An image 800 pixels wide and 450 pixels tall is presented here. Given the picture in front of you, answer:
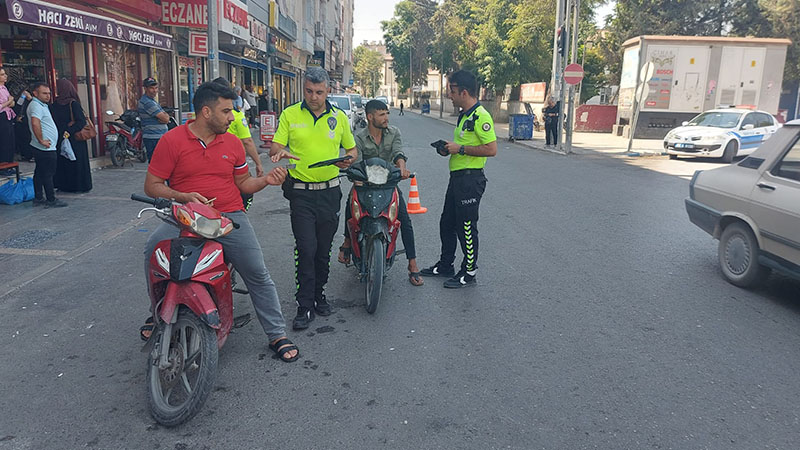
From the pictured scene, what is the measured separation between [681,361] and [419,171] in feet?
33.6

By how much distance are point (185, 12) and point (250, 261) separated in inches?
573

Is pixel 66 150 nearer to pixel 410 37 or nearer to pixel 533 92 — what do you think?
pixel 533 92

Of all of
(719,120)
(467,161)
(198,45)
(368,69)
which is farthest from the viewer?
(368,69)

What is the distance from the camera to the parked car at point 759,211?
5117mm

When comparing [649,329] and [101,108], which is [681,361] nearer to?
[649,329]

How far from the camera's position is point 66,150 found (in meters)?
9.32

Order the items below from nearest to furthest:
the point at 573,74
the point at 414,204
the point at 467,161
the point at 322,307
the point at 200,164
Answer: the point at 200,164
the point at 322,307
the point at 467,161
the point at 414,204
the point at 573,74

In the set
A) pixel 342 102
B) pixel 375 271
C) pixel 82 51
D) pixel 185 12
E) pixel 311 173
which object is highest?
pixel 185 12

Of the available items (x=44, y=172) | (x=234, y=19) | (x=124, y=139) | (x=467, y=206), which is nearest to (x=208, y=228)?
(x=467, y=206)

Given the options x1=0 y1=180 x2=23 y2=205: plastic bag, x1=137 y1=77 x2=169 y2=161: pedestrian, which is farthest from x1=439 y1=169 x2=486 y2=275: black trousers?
x1=0 y1=180 x2=23 y2=205: plastic bag

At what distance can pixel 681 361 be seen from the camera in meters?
4.06

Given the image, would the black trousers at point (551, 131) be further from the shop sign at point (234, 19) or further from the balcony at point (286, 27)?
the balcony at point (286, 27)

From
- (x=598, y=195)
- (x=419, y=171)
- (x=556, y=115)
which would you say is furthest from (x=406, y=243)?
(x=556, y=115)

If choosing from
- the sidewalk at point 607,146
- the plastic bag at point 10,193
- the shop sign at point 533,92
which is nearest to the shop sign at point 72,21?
the plastic bag at point 10,193
